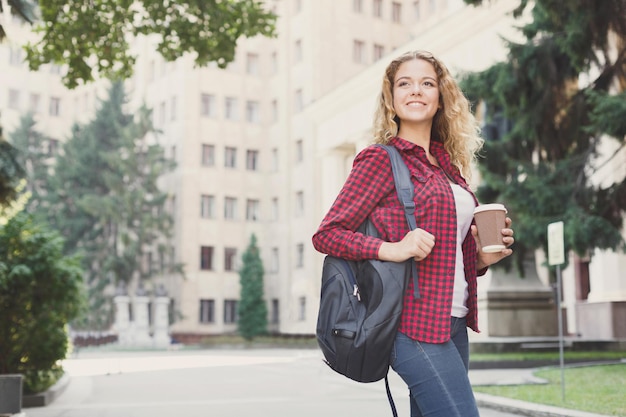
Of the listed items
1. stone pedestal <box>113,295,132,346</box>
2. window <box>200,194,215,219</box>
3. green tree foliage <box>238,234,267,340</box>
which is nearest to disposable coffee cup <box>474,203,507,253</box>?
stone pedestal <box>113,295,132,346</box>

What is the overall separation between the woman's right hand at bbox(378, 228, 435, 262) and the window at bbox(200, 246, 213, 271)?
56380mm

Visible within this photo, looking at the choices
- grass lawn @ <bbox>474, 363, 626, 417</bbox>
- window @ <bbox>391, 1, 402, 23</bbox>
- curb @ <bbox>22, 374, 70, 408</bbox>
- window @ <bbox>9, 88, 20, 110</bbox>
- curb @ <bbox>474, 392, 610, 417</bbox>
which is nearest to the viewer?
curb @ <bbox>474, 392, 610, 417</bbox>

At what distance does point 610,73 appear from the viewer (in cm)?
1812

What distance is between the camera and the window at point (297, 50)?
5859 cm

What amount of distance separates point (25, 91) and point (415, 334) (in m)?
75.1

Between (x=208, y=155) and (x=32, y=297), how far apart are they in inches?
1873

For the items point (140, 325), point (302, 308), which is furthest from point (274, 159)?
point (140, 325)

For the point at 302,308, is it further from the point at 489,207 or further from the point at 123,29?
the point at 489,207

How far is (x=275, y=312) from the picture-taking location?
195 feet

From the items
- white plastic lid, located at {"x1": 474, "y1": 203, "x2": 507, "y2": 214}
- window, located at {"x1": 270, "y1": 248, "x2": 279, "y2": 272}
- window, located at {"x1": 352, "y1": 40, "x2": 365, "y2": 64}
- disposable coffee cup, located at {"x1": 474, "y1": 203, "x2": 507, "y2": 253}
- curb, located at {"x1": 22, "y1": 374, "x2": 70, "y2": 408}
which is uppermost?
window, located at {"x1": 352, "y1": 40, "x2": 365, "y2": 64}

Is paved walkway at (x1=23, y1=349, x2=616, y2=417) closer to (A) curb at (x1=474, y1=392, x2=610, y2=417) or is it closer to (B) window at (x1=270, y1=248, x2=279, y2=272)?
(A) curb at (x1=474, y1=392, x2=610, y2=417)

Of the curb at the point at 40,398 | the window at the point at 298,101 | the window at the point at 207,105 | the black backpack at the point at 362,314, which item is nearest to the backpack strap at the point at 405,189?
the black backpack at the point at 362,314

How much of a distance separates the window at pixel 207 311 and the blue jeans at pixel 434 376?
183ft

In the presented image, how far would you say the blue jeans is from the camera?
9.71 ft
